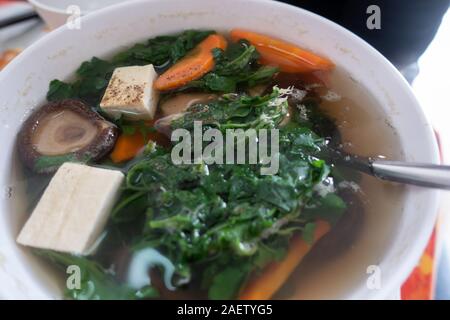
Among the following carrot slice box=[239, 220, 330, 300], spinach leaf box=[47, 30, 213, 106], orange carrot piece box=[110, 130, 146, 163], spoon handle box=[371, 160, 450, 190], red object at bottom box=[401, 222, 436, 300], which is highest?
spinach leaf box=[47, 30, 213, 106]

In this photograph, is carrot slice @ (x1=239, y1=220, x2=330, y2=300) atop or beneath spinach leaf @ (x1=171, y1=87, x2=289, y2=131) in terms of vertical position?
beneath

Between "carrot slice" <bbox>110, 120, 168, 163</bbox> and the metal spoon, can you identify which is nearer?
the metal spoon

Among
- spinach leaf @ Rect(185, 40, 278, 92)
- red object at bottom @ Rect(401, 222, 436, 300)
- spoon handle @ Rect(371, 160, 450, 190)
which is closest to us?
spoon handle @ Rect(371, 160, 450, 190)

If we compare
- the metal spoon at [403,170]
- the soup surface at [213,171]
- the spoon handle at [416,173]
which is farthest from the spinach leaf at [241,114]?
Result: the spoon handle at [416,173]

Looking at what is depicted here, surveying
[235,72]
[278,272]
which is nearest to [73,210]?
[278,272]

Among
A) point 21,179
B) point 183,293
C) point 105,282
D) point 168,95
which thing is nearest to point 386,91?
point 168,95

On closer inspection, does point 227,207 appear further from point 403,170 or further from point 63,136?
point 63,136

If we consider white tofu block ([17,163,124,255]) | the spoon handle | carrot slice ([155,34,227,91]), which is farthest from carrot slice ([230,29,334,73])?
white tofu block ([17,163,124,255])

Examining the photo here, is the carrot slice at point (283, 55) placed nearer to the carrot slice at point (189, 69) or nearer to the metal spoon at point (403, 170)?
the carrot slice at point (189, 69)

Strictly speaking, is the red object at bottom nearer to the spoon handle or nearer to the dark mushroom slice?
the spoon handle
